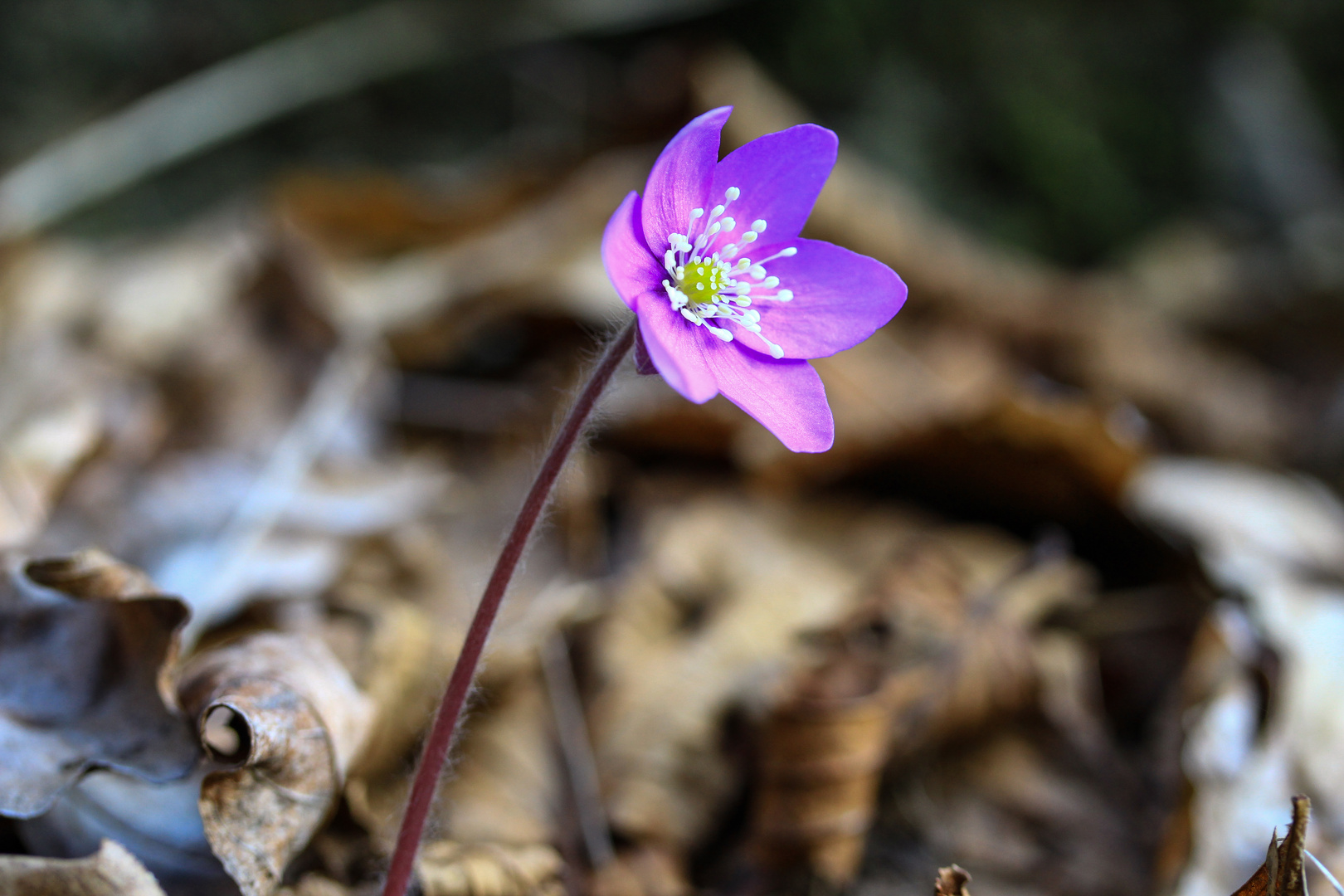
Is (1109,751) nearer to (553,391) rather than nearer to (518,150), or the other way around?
(553,391)

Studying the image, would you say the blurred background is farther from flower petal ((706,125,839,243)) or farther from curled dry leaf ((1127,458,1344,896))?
flower petal ((706,125,839,243))

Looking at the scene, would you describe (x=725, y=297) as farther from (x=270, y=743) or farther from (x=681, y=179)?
(x=270, y=743)

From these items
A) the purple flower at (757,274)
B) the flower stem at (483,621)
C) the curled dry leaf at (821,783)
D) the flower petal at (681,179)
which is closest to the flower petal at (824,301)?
the purple flower at (757,274)

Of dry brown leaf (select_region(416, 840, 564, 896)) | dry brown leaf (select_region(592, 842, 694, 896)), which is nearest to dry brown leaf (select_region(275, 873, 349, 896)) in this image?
dry brown leaf (select_region(416, 840, 564, 896))

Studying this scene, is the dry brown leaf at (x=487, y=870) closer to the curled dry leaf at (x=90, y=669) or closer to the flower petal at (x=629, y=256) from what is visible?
the curled dry leaf at (x=90, y=669)

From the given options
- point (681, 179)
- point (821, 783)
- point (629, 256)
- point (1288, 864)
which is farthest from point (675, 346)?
point (1288, 864)

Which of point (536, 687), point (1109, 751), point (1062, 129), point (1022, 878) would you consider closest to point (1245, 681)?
point (1109, 751)
